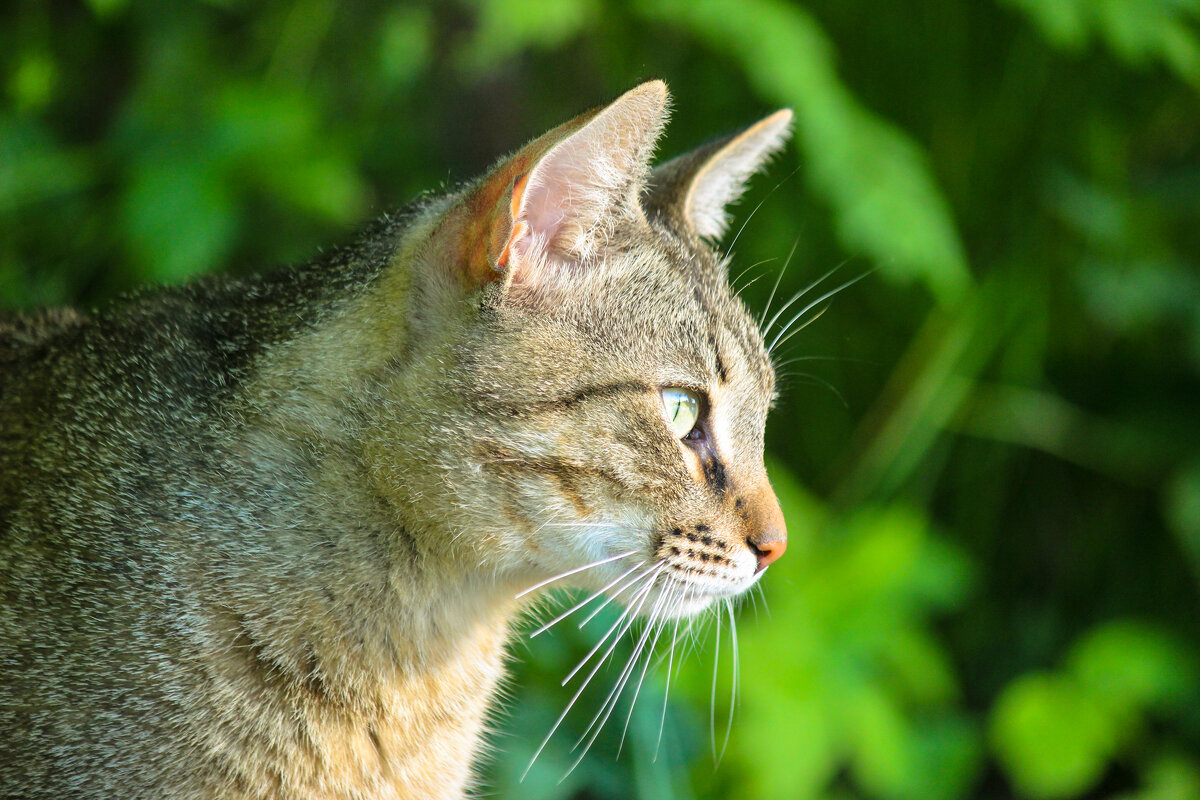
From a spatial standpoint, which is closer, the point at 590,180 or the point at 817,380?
the point at 590,180

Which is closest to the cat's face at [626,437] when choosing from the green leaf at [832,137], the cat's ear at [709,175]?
the cat's ear at [709,175]

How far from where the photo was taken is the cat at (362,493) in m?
1.60

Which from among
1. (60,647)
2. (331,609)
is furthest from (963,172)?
(60,647)

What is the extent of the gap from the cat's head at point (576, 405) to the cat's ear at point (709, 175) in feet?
1.09

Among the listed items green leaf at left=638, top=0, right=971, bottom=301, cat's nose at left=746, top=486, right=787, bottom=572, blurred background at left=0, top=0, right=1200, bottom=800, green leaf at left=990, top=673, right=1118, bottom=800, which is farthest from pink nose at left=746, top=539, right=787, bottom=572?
green leaf at left=990, top=673, right=1118, bottom=800

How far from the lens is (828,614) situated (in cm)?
301

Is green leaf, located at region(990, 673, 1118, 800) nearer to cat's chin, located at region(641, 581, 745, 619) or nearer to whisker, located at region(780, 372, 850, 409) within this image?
whisker, located at region(780, 372, 850, 409)

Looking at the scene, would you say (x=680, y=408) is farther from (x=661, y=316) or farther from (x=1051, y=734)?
(x=1051, y=734)

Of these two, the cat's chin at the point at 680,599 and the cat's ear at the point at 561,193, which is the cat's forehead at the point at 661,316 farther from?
the cat's chin at the point at 680,599

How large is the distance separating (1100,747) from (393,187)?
2.64m

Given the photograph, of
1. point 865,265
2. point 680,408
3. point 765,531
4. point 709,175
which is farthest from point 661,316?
point 865,265

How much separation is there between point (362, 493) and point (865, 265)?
2.34m

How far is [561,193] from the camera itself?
1678 millimetres

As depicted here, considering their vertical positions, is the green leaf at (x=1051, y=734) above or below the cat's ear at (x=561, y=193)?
below
